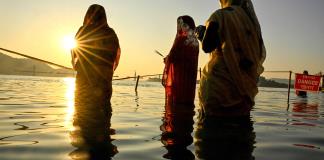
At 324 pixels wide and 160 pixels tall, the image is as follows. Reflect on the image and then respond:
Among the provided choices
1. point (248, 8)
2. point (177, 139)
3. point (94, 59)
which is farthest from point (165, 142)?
point (94, 59)

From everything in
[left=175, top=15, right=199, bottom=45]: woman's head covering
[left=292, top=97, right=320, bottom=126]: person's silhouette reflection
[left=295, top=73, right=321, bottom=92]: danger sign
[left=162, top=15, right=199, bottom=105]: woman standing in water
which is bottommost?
[left=292, top=97, right=320, bottom=126]: person's silhouette reflection

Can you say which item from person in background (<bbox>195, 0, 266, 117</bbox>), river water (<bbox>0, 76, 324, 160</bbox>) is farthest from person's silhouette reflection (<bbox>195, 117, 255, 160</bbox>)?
person in background (<bbox>195, 0, 266, 117</bbox>)

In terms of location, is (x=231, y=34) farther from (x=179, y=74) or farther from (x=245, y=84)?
(x=179, y=74)

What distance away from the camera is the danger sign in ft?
54.1

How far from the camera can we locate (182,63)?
737cm

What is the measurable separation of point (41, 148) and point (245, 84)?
294cm

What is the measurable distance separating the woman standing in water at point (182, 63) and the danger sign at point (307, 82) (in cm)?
1080

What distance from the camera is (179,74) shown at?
7363mm

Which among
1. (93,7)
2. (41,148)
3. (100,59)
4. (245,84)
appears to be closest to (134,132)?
(41,148)

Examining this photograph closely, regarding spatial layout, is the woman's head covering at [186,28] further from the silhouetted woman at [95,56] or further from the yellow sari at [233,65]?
the yellow sari at [233,65]

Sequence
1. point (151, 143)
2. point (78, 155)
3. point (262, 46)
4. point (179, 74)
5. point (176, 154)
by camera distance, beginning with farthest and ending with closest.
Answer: point (179, 74) < point (262, 46) < point (151, 143) < point (176, 154) < point (78, 155)

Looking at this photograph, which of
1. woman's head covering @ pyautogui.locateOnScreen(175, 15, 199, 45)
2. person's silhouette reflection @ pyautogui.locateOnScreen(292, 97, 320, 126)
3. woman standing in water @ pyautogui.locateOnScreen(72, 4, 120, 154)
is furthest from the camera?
woman's head covering @ pyautogui.locateOnScreen(175, 15, 199, 45)

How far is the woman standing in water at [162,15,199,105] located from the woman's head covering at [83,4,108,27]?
1531mm

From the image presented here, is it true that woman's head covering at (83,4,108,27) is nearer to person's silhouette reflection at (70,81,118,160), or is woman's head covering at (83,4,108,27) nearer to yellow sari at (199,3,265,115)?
person's silhouette reflection at (70,81,118,160)
